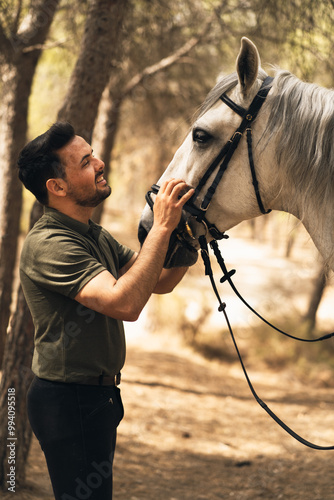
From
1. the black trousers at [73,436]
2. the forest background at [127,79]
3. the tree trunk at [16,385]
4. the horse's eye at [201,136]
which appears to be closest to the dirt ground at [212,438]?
the tree trunk at [16,385]

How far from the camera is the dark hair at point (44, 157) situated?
6.20 feet

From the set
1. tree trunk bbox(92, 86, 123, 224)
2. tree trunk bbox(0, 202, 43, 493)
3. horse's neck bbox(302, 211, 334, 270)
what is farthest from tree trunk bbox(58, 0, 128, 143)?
tree trunk bbox(92, 86, 123, 224)

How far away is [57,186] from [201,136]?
1.92 ft

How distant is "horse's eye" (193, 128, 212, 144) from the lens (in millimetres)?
2014

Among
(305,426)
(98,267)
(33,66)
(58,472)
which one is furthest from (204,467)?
(33,66)

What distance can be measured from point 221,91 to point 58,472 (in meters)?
1.55

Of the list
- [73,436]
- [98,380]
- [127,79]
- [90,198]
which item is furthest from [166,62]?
[73,436]

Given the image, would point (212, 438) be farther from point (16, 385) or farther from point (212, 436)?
point (16, 385)

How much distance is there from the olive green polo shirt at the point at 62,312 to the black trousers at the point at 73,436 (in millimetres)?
70

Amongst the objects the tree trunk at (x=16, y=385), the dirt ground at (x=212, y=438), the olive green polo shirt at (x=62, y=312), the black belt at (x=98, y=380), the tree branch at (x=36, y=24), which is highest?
the tree branch at (x=36, y=24)

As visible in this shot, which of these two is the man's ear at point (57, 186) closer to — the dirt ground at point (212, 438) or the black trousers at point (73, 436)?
the black trousers at point (73, 436)

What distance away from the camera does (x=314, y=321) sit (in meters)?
A: 8.55

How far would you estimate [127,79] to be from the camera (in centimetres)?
683

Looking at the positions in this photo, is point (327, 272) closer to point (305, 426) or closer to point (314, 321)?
point (305, 426)
